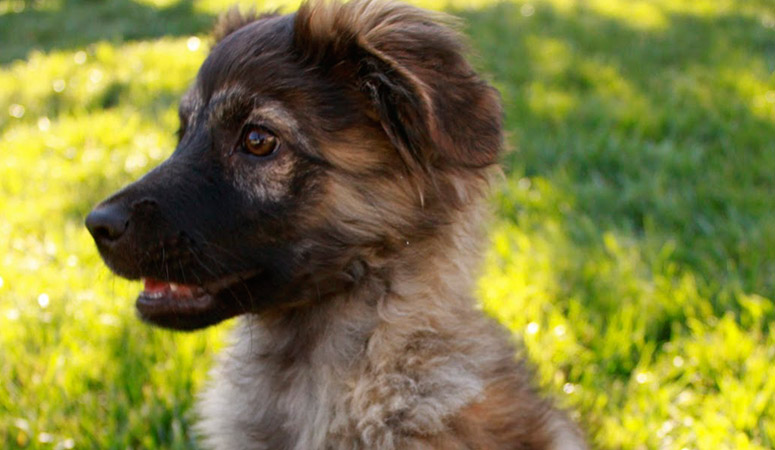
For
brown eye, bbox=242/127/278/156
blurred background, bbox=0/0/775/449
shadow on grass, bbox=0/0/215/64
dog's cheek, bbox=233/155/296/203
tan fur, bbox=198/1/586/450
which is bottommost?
shadow on grass, bbox=0/0/215/64

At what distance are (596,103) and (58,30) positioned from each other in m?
6.50

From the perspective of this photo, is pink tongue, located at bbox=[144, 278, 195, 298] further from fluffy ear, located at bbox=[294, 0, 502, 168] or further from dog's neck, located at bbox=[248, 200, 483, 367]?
fluffy ear, located at bbox=[294, 0, 502, 168]

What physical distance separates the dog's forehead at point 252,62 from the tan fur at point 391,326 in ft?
0.35

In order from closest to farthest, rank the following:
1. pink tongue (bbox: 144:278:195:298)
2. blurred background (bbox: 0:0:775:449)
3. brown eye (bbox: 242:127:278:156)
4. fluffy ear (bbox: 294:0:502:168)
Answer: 1. fluffy ear (bbox: 294:0:502:168)
2. brown eye (bbox: 242:127:278:156)
3. pink tongue (bbox: 144:278:195:298)
4. blurred background (bbox: 0:0:775:449)

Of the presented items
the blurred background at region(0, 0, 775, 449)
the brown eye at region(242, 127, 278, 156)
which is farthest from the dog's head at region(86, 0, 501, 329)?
the blurred background at region(0, 0, 775, 449)

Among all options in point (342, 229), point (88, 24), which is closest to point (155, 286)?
point (342, 229)

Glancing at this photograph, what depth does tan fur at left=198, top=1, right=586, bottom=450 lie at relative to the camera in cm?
246

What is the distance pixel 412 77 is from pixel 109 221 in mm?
959

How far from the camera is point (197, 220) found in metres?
2.46

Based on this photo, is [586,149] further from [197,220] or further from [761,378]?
[197,220]

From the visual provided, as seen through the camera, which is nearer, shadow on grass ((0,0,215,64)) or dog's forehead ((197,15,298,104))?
dog's forehead ((197,15,298,104))

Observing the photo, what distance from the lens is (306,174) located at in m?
2.46

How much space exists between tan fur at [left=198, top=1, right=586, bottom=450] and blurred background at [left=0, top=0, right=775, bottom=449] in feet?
1.11

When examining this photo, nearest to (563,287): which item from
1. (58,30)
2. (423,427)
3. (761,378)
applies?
(761,378)
